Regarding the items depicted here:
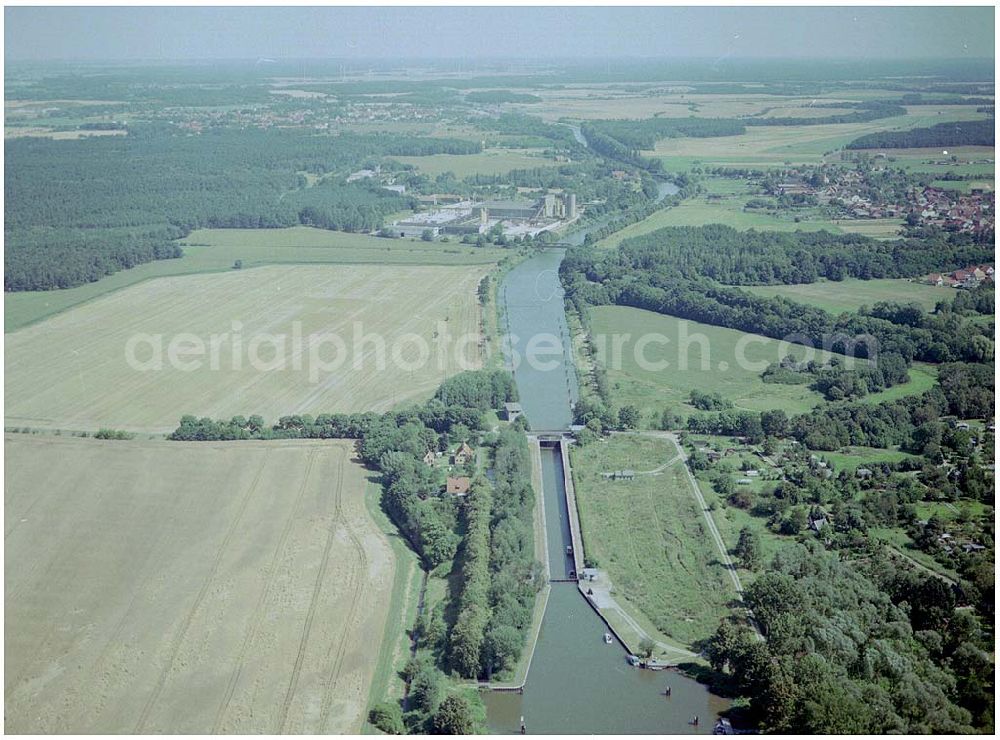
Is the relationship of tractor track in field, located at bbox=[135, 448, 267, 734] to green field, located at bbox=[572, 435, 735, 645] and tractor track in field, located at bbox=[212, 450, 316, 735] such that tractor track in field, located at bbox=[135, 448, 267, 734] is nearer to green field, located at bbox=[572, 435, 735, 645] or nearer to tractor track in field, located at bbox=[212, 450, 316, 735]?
tractor track in field, located at bbox=[212, 450, 316, 735]

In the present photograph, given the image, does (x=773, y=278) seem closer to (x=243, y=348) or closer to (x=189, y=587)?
(x=243, y=348)

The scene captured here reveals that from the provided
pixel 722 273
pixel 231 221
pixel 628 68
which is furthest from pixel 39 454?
pixel 628 68

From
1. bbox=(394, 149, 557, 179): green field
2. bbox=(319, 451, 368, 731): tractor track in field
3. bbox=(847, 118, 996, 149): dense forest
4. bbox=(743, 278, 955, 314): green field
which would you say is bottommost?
bbox=(319, 451, 368, 731): tractor track in field

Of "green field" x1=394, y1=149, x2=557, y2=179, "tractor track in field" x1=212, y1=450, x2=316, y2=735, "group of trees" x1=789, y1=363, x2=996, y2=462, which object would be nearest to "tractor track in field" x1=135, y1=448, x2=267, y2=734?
"tractor track in field" x1=212, y1=450, x2=316, y2=735

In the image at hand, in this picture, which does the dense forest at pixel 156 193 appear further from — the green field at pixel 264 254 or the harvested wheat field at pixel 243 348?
the harvested wheat field at pixel 243 348

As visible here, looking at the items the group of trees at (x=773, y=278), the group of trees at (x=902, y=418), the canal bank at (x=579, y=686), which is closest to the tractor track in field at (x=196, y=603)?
the canal bank at (x=579, y=686)
